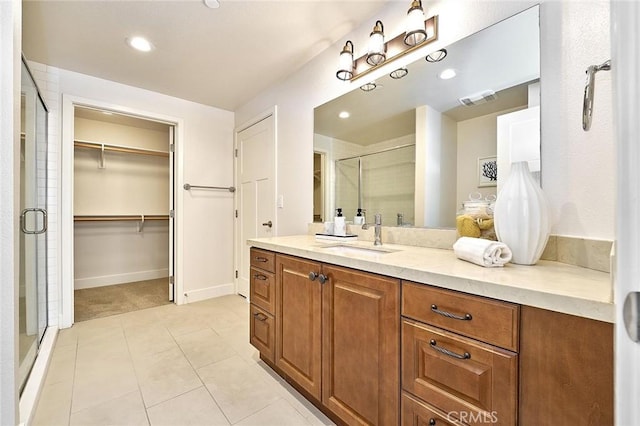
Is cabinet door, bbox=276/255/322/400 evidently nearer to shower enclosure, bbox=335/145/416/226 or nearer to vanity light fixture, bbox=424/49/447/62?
shower enclosure, bbox=335/145/416/226

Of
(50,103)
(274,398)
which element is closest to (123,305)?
(50,103)

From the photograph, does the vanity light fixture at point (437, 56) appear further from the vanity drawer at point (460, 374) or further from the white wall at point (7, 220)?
the white wall at point (7, 220)

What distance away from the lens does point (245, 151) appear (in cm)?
335

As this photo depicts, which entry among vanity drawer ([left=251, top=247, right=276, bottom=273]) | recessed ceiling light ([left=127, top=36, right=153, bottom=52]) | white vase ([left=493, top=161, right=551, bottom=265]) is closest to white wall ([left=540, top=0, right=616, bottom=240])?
white vase ([left=493, top=161, right=551, bottom=265])

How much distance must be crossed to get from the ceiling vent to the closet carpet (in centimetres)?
348

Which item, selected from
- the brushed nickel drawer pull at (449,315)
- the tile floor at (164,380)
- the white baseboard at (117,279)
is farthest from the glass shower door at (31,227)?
the brushed nickel drawer pull at (449,315)

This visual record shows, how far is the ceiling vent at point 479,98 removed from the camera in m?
1.37

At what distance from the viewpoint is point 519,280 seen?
2.77 ft

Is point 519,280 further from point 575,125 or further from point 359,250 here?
point 359,250

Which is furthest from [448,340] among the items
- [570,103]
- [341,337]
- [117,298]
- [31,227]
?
[117,298]

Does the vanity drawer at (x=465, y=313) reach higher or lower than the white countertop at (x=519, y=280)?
lower

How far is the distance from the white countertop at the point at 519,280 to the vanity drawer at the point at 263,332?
2.55ft

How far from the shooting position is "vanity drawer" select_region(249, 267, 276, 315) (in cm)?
175

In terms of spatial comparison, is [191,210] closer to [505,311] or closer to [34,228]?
[34,228]
